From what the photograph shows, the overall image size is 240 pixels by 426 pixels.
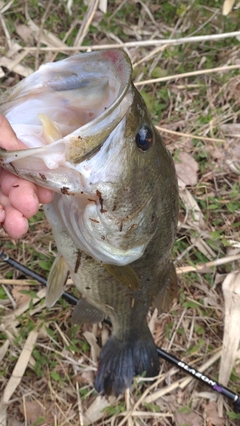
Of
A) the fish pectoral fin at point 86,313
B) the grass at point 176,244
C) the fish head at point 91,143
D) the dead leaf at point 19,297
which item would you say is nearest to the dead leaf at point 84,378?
the grass at point 176,244

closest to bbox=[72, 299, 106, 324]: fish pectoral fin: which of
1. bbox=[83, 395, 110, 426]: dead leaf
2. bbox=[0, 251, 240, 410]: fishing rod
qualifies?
bbox=[0, 251, 240, 410]: fishing rod

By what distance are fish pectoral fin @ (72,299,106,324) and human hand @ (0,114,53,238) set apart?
1017 millimetres

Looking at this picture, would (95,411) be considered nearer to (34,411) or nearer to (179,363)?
(34,411)

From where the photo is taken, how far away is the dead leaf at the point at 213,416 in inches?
102

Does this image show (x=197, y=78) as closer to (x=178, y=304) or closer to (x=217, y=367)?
(x=178, y=304)

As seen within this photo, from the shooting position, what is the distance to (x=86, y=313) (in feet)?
7.61

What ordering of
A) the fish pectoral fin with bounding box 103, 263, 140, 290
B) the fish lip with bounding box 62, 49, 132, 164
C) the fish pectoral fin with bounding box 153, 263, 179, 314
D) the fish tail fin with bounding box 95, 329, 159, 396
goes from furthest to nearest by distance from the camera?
1. the fish tail fin with bounding box 95, 329, 159, 396
2. the fish pectoral fin with bounding box 153, 263, 179, 314
3. the fish pectoral fin with bounding box 103, 263, 140, 290
4. the fish lip with bounding box 62, 49, 132, 164

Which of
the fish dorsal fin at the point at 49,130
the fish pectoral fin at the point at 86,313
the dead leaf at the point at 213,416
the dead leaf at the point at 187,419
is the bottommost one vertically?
the dead leaf at the point at 213,416

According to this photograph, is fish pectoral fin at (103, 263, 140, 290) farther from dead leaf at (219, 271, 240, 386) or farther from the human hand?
dead leaf at (219, 271, 240, 386)

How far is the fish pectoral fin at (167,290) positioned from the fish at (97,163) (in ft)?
0.61

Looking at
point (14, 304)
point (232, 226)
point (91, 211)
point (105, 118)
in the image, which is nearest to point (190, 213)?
point (232, 226)

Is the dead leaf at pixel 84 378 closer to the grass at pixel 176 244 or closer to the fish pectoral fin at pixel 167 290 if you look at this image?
the grass at pixel 176 244

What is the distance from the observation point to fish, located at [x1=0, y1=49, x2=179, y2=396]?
4.13 ft

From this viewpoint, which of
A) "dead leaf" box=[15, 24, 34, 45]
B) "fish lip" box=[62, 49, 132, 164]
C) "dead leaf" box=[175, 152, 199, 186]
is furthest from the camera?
"dead leaf" box=[15, 24, 34, 45]
